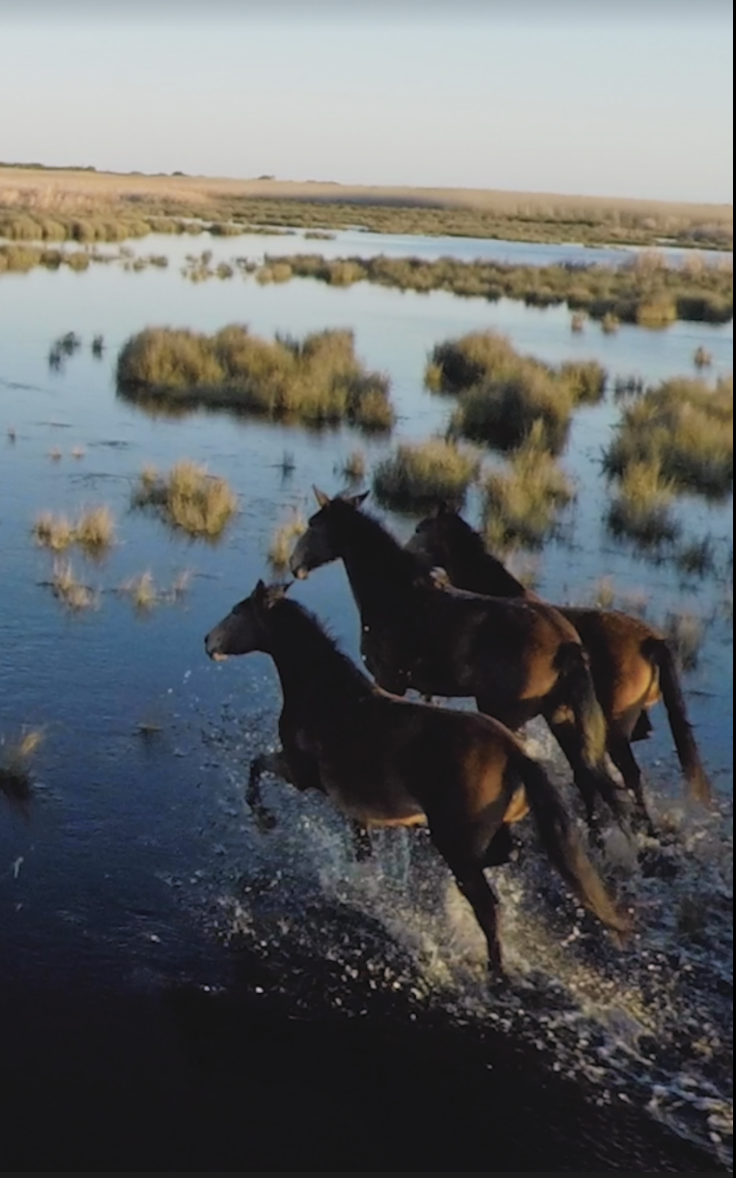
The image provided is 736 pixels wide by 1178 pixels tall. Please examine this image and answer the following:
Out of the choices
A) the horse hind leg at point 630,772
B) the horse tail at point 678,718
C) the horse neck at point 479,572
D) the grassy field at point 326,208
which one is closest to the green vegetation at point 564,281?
the grassy field at point 326,208

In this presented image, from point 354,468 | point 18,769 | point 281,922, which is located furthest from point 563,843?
point 354,468

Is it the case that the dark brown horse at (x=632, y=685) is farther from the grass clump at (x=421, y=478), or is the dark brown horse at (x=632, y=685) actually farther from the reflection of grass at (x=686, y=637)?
the grass clump at (x=421, y=478)

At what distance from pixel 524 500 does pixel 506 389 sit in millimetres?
6434

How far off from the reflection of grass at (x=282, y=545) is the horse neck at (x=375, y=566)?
4.22 m

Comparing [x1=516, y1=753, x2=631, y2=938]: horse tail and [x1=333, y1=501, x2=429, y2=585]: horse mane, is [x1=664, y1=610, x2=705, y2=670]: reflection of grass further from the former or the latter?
[x1=516, y1=753, x2=631, y2=938]: horse tail

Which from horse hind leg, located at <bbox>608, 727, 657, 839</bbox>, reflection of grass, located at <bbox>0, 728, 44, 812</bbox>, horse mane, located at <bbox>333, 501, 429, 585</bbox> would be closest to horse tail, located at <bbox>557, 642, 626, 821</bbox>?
horse hind leg, located at <bbox>608, 727, 657, 839</bbox>

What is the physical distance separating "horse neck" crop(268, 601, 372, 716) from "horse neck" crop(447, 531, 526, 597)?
168 centimetres

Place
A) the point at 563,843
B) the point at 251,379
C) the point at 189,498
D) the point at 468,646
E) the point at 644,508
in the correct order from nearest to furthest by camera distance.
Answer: the point at 563,843
the point at 468,646
the point at 189,498
the point at 644,508
the point at 251,379

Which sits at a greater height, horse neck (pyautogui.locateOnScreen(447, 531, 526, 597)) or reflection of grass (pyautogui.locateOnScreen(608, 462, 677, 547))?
horse neck (pyautogui.locateOnScreen(447, 531, 526, 597))

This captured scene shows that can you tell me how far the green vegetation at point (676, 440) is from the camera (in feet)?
42.4

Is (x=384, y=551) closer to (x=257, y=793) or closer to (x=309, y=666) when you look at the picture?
(x=309, y=666)

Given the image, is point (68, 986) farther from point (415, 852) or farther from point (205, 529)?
point (205, 529)

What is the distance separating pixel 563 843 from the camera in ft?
17.3

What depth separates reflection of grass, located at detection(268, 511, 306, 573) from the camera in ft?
39.9
